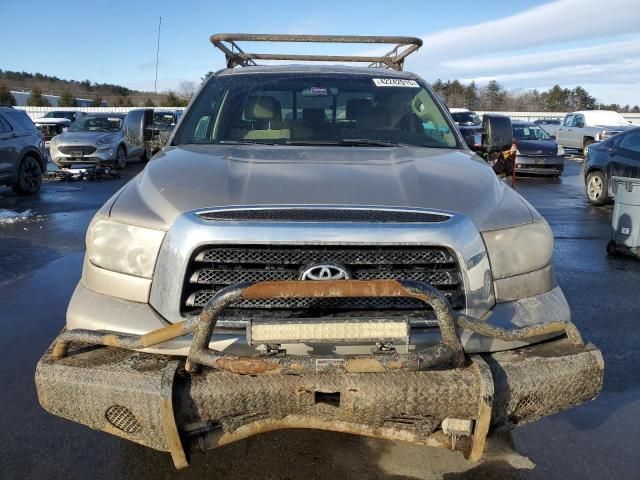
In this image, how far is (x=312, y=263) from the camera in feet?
7.68

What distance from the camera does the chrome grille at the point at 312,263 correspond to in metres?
2.35

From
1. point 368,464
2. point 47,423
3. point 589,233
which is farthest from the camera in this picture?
point 589,233

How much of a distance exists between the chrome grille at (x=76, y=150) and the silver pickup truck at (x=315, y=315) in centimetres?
1497

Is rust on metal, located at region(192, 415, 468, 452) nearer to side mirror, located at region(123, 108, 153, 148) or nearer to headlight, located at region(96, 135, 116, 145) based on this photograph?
side mirror, located at region(123, 108, 153, 148)

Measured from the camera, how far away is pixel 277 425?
7.66 ft

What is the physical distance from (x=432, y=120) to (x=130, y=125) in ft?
7.48

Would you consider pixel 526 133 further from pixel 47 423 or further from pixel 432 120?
pixel 47 423

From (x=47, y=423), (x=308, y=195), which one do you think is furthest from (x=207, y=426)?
(x=47, y=423)

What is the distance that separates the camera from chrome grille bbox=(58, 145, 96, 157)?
54.0ft

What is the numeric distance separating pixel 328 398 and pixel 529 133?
17.5 metres

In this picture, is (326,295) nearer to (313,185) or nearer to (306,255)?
(306,255)

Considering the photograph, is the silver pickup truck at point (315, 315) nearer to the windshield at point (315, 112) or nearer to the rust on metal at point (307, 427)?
the rust on metal at point (307, 427)

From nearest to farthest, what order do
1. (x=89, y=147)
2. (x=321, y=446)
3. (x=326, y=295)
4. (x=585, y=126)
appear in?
(x=326, y=295)
(x=321, y=446)
(x=89, y=147)
(x=585, y=126)

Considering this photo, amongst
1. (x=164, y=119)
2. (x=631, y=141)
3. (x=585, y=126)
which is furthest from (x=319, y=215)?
(x=585, y=126)
